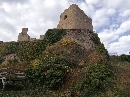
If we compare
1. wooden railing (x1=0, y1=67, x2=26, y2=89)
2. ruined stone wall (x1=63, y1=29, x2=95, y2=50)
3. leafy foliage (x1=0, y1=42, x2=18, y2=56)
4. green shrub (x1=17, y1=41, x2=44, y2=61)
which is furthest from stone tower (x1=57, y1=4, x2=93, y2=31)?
wooden railing (x1=0, y1=67, x2=26, y2=89)

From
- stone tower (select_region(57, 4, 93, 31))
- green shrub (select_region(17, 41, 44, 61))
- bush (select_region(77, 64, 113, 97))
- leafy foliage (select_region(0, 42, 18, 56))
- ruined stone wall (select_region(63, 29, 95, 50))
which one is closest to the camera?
bush (select_region(77, 64, 113, 97))

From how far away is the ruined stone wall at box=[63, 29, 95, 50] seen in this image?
30141 mm

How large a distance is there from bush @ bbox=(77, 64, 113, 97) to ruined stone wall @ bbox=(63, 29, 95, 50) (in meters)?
6.57

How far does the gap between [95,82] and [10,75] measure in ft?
24.1

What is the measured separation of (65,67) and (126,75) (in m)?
6.02

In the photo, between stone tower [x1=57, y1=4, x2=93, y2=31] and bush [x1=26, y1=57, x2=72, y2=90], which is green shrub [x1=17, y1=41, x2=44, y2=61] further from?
stone tower [x1=57, y1=4, x2=93, y2=31]

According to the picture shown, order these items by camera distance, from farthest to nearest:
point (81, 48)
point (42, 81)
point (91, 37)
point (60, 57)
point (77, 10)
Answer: point (77, 10), point (91, 37), point (81, 48), point (60, 57), point (42, 81)

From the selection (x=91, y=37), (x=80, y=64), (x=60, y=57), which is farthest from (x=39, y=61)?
(x=91, y=37)

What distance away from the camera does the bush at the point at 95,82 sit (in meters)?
21.2

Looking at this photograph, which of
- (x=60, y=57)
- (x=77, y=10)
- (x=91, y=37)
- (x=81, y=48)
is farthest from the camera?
(x=77, y=10)

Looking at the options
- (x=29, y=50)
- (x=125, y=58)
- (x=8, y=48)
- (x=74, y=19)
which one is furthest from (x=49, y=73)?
(x=125, y=58)

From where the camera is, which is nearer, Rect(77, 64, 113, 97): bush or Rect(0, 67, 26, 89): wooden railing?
Rect(77, 64, 113, 97): bush

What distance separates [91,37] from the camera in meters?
31.2

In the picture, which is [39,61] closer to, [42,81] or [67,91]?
[42,81]
